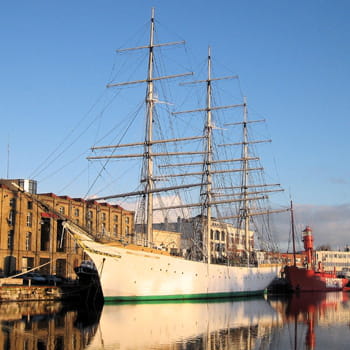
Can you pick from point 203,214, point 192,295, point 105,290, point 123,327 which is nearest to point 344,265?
point 203,214

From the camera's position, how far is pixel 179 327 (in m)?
33.0

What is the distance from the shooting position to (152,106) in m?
57.1

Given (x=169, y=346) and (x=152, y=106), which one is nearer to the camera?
(x=169, y=346)

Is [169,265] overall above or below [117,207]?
below

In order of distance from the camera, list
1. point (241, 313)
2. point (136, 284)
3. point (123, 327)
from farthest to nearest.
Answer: point (136, 284), point (241, 313), point (123, 327)

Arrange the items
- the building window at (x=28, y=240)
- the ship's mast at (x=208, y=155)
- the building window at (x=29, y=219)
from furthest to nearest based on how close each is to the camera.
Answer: the building window at (x=29, y=219) → the building window at (x=28, y=240) → the ship's mast at (x=208, y=155)

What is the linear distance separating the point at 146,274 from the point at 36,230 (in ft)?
96.8

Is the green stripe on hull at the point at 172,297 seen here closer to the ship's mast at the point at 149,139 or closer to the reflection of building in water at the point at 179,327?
the reflection of building in water at the point at 179,327

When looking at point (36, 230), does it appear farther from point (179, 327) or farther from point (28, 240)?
point (179, 327)

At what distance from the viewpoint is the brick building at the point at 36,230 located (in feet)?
224

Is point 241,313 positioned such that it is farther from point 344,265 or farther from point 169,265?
point 344,265

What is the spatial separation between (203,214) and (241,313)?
23.9 m

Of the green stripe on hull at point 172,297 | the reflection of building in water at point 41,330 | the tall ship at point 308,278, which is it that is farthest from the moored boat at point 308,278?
the reflection of building in water at point 41,330

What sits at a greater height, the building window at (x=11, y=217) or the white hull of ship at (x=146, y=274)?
the building window at (x=11, y=217)
